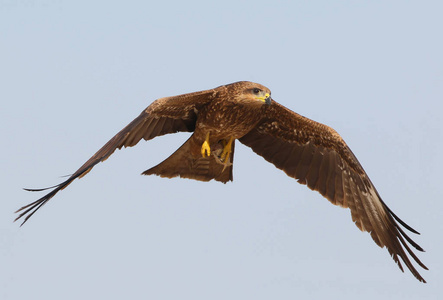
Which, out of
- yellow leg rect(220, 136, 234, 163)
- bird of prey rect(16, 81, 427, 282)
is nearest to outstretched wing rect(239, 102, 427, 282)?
bird of prey rect(16, 81, 427, 282)

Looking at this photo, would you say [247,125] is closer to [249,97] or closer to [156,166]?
[249,97]

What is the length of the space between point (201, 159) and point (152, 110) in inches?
54.1

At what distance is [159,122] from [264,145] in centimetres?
197

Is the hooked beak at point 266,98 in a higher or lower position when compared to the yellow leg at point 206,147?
higher

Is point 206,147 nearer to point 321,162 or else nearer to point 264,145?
point 264,145

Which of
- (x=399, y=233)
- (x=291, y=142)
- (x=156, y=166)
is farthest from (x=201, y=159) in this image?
(x=399, y=233)

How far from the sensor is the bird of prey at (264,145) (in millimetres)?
10805

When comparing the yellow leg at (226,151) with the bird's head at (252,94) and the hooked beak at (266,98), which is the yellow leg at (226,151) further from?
the hooked beak at (266,98)

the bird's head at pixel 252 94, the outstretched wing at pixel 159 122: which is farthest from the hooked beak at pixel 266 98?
the outstretched wing at pixel 159 122

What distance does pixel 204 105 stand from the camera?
11.1 m

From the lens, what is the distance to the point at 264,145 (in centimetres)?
1215

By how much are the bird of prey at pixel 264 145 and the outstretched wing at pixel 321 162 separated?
15 mm

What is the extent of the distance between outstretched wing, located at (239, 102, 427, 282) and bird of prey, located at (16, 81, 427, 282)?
0.02 m

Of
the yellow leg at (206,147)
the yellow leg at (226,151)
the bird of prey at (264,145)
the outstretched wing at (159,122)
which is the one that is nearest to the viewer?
the outstretched wing at (159,122)
